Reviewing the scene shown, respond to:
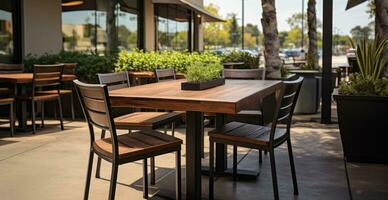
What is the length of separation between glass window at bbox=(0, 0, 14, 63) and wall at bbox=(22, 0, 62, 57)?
0.28 metres

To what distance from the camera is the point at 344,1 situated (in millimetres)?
9250

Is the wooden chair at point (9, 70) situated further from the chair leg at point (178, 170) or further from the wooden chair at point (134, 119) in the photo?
the chair leg at point (178, 170)

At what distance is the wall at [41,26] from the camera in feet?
31.6

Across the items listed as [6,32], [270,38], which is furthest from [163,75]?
[6,32]

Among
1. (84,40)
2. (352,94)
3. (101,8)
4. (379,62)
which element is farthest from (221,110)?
(101,8)

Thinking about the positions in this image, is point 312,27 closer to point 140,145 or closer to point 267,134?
point 267,134

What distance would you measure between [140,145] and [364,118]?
109 inches

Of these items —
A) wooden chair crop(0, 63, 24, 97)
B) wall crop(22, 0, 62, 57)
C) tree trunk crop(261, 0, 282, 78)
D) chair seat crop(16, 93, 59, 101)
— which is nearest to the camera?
chair seat crop(16, 93, 59, 101)

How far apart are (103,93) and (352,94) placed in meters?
3.15

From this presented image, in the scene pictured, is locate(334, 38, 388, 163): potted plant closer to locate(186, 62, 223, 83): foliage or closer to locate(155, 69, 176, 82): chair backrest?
locate(186, 62, 223, 83): foliage

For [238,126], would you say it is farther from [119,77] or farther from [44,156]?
[44,156]

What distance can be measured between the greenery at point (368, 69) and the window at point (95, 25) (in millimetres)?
7472

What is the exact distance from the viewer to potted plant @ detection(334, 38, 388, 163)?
A: 5000 millimetres

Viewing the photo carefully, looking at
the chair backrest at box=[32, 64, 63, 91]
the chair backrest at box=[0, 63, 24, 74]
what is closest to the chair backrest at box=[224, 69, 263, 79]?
the chair backrest at box=[32, 64, 63, 91]
